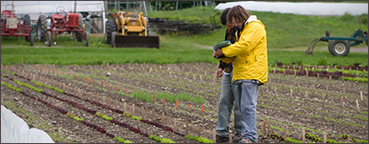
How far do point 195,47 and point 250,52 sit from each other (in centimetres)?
1830

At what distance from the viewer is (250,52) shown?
383 centimetres

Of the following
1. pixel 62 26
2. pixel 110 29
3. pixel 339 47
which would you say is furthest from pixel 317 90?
pixel 62 26

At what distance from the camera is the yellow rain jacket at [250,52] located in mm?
3762

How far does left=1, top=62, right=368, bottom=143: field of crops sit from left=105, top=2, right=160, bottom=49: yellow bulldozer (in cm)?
781

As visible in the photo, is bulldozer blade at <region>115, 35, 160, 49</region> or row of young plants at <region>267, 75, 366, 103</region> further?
bulldozer blade at <region>115, 35, 160, 49</region>

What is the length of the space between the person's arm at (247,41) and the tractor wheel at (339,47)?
1344 cm

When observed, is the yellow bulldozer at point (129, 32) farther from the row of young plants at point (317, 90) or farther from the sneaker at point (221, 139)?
the sneaker at point (221, 139)

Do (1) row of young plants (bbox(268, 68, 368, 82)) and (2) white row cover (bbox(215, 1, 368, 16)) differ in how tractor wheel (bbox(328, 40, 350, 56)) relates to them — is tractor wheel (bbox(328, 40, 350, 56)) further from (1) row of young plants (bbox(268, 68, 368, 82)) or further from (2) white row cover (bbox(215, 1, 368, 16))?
(2) white row cover (bbox(215, 1, 368, 16))

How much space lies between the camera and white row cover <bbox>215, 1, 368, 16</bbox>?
109ft

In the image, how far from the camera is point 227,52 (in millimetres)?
3816

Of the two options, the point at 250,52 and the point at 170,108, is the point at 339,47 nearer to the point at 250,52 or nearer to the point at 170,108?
the point at 170,108

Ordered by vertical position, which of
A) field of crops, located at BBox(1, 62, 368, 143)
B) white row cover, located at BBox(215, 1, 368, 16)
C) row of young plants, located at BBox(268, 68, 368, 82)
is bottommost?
field of crops, located at BBox(1, 62, 368, 143)

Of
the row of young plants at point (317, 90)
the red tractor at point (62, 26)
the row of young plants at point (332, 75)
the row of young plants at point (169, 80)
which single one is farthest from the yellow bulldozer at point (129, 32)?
the row of young plants at point (317, 90)

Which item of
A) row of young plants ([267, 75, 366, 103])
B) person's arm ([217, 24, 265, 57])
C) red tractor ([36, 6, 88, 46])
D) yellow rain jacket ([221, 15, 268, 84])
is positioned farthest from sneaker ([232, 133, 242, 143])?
red tractor ([36, 6, 88, 46])
